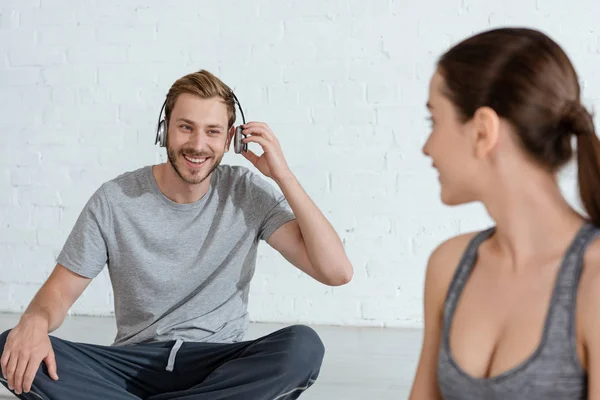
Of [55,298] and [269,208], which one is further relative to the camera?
[269,208]

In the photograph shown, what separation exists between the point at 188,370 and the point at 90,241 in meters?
0.42

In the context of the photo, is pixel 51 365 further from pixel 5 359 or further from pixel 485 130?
pixel 485 130

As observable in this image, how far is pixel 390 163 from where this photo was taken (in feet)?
12.7

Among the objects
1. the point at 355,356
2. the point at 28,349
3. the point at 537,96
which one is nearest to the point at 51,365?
the point at 28,349

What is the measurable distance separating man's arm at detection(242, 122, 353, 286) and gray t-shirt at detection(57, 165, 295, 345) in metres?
0.05

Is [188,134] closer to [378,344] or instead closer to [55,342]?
[55,342]

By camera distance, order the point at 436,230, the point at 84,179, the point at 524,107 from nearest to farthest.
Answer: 1. the point at 524,107
2. the point at 436,230
3. the point at 84,179

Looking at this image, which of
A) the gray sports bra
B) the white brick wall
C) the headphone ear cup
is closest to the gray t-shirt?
the headphone ear cup

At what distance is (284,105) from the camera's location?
155 inches

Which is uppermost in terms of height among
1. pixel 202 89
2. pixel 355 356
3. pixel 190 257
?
pixel 202 89

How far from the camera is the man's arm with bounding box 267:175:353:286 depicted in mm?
2256

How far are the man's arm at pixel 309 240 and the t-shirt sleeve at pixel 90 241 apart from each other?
17.5 inches

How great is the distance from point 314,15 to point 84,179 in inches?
52.8

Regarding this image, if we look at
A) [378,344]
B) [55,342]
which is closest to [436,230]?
[378,344]
